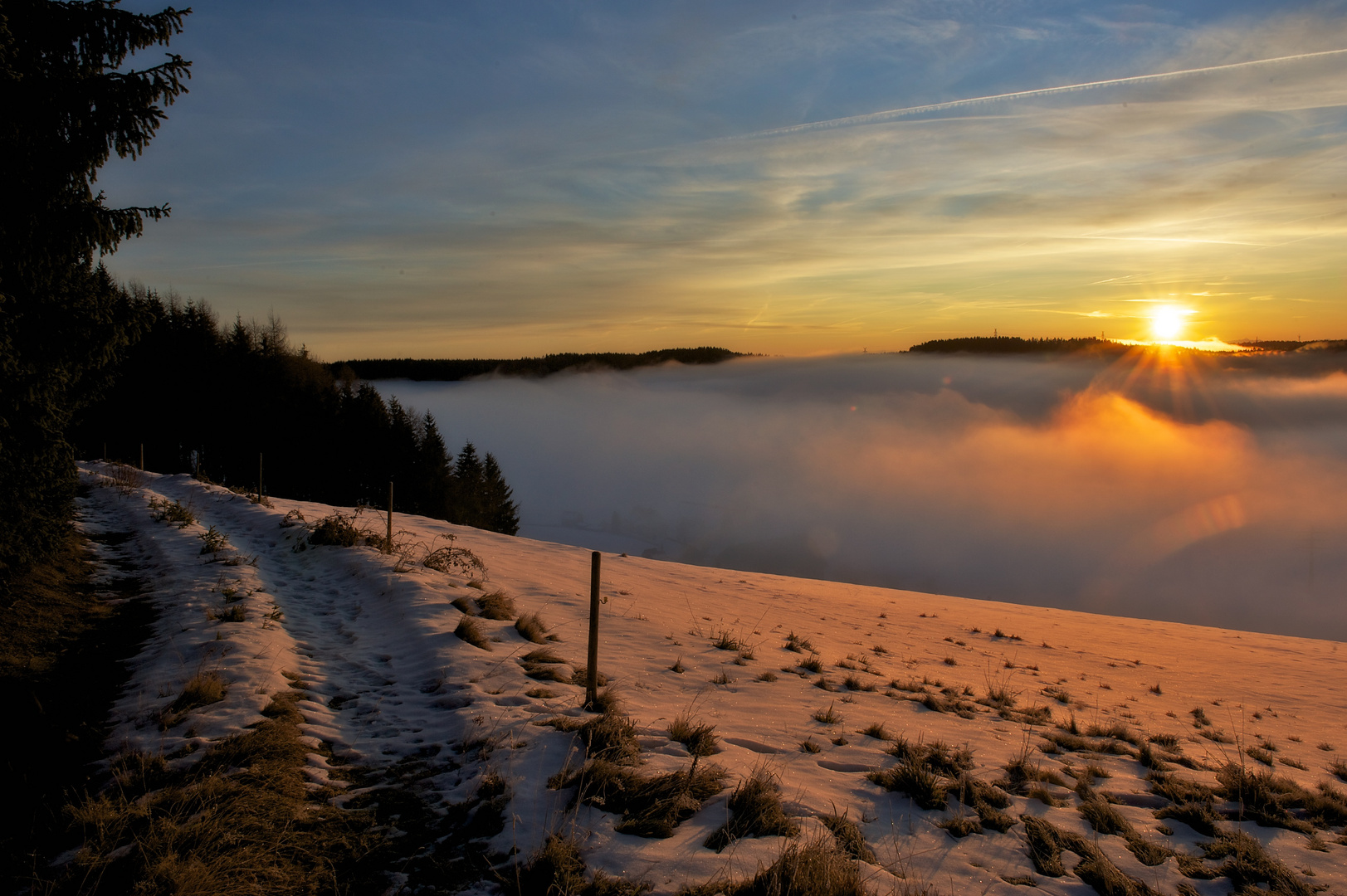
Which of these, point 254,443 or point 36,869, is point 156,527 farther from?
point 254,443

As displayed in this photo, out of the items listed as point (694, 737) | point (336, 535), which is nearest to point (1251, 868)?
point (694, 737)

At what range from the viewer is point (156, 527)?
14312mm

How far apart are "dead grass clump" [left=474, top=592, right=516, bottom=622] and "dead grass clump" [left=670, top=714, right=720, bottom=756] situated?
4.14 meters

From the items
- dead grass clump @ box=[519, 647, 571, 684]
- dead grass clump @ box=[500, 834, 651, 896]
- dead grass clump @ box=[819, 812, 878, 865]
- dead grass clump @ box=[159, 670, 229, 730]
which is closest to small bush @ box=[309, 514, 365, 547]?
dead grass clump @ box=[519, 647, 571, 684]

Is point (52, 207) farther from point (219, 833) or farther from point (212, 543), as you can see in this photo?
point (219, 833)

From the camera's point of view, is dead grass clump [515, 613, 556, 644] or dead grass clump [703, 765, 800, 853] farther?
dead grass clump [515, 613, 556, 644]

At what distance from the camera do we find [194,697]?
5.66m

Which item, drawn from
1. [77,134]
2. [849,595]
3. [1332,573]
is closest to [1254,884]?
[77,134]

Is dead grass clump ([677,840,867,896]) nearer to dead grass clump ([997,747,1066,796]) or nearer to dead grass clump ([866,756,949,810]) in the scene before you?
dead grass clump ([866,756,949,810])

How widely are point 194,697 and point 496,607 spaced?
4.12 meters

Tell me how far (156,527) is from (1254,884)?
17995 millimetres

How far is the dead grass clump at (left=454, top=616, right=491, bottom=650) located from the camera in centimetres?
788

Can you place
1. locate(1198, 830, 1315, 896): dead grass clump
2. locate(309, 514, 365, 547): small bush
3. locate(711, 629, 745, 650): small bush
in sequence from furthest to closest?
locate(309, 514, 365, 547): small bush < locate(711, 629, 745, 650): small bush < locate(1198, 830, 1315, 896): dead grass clump

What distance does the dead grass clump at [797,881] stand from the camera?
3408mm
